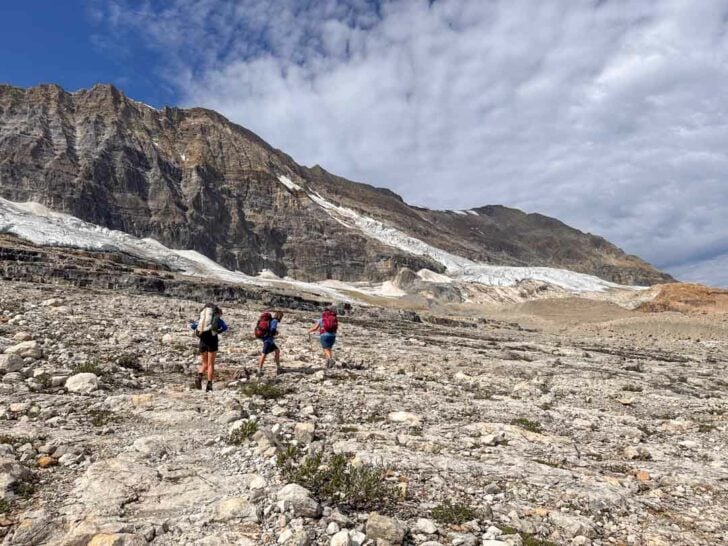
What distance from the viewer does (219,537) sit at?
4965 millimetres

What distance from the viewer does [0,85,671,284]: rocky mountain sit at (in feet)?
438

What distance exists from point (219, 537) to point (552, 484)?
462 centimetres

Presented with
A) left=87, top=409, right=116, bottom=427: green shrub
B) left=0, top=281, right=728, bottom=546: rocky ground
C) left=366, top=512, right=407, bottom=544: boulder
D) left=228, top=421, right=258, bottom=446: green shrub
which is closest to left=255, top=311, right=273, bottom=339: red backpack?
left=0, top=281, right=728, bottom=546: rocky ground

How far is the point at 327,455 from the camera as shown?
7.24 meters

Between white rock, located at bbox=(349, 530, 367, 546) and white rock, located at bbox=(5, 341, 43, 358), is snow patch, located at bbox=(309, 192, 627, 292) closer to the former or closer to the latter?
white rock, located at bbox=(5, 341, 43, 358)

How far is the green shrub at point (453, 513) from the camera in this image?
561cm

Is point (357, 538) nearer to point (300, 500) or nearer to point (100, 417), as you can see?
point (300, 500)

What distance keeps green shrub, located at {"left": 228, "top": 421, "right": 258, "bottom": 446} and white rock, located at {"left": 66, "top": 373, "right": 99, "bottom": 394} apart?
12.4 ft

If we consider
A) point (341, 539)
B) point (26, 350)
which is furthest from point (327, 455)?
point (26, 350)

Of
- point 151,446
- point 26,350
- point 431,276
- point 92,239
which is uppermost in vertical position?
point 431,276

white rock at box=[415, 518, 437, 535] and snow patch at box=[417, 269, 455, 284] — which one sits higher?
snow patch at box=[417, 269, 455, 284]

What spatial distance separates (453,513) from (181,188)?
538ft

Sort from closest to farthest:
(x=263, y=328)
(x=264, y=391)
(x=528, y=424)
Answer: (x=528, y=424) → (x=264, y=391) → (x=263, y=328)

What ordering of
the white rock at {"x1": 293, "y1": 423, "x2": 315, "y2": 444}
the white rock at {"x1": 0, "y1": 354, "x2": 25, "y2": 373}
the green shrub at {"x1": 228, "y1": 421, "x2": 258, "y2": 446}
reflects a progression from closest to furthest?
the green shrub at {"x1": 228, "y1": 421, "x2": 258, "y2": 446}
the white rock at {"x1": 293, "y1": 423, "x2": 315, "y2": 444}
the white rock at {"x1": 0, "y1": 354, "x2": 25, "y2": 373}
